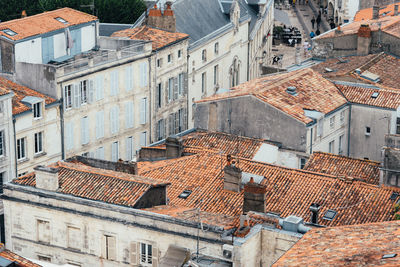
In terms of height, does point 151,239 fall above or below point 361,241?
below

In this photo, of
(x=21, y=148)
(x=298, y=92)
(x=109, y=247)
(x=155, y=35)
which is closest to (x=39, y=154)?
(x=21, y=148)

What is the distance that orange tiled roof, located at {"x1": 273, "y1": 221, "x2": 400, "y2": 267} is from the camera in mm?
34019

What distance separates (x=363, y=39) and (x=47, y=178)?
128ft

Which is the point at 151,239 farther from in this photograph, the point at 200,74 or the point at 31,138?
the point at 200,74

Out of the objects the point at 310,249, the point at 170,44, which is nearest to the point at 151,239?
the point at 310,249

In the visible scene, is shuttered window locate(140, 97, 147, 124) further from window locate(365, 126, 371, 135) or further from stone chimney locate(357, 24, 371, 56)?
window locate(365, 126, 371, 135)

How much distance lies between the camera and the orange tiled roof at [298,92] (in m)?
60.2

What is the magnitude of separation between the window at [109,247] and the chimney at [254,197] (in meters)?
6.28

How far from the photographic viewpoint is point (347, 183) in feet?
159

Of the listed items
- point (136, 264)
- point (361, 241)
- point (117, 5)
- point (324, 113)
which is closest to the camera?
point (361, 241)

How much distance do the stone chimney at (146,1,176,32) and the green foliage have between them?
13.2 metres

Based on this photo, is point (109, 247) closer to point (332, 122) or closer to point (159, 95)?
point (332, 122)

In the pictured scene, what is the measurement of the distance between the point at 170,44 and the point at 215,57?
1165 cm

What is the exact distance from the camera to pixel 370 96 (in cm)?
6456
